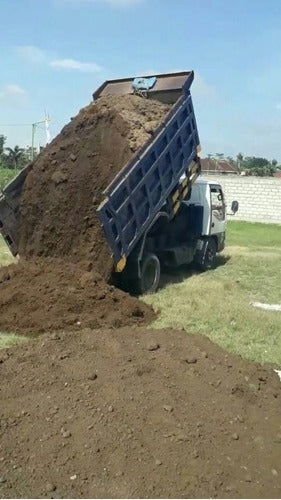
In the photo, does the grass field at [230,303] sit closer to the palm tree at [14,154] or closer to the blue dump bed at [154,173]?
the blue dump bed at [154,173]

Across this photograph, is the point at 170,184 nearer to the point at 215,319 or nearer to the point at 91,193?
the point at 91,193

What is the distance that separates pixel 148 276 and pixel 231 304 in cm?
167

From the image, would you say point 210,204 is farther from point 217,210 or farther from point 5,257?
Result: point 5,257

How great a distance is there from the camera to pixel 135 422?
4516 mm

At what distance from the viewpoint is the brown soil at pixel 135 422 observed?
12.7 feet

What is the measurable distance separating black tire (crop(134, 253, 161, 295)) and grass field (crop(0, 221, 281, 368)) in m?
0.20

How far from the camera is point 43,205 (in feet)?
32.0

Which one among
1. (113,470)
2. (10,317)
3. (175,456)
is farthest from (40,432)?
(10,317)

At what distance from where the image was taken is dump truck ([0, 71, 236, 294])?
9.14 m

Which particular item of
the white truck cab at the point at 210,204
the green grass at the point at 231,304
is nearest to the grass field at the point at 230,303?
the green grass at the point at 231,304

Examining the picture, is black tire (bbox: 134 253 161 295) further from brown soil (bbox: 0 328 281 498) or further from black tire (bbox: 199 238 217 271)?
brown soil (bbox: 0 328 281 498)

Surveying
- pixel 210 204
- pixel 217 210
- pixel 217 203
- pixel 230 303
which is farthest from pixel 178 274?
pixel 230 303

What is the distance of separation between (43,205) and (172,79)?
4.00m

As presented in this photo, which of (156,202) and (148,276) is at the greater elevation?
(156,202)
